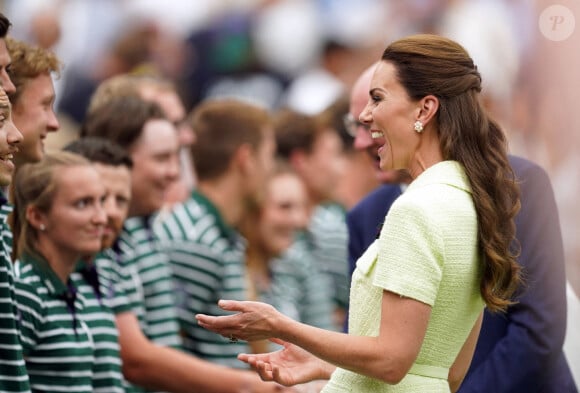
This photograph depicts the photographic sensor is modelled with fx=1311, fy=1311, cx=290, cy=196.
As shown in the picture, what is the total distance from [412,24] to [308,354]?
8.24 m

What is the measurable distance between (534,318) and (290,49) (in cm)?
769

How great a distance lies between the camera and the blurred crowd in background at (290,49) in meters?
6.81

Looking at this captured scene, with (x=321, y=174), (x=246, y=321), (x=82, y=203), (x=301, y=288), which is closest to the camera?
(x=246, y=321)

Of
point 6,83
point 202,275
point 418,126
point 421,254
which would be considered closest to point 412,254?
point 421,254

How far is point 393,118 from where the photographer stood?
3.96 metres

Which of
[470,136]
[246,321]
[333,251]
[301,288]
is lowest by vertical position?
[301,288]

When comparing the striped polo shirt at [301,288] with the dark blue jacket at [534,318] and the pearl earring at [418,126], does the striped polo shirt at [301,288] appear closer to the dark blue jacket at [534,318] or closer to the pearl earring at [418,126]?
the dark blue jacket at [534,318]

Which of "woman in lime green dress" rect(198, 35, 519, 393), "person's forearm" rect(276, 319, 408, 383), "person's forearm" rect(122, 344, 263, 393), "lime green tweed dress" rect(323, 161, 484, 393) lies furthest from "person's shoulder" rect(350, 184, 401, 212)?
"person's forearm" rect(276, 319, 408, 383)

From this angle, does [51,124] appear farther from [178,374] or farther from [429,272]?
[429,272]

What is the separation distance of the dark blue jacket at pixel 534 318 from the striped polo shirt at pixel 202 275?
178 centimetres

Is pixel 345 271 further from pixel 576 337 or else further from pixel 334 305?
pixel 576 337

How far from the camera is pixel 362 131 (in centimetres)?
551

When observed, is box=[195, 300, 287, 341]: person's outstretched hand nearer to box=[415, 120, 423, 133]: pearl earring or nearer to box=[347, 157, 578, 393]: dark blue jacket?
box=[415, 120, 423, 133]: pearl earring

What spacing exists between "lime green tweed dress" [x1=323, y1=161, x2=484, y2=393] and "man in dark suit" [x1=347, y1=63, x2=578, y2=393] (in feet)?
3.01
